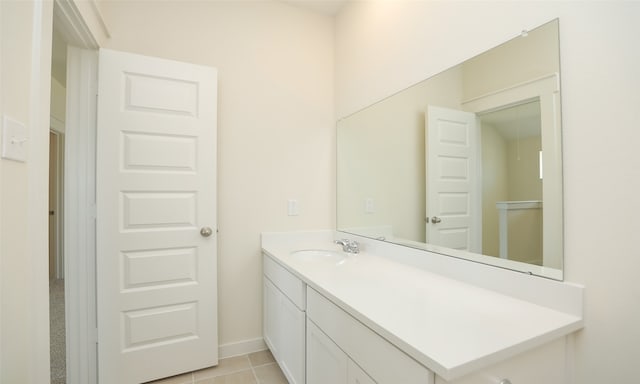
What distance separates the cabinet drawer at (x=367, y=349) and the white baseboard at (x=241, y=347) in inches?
42.1

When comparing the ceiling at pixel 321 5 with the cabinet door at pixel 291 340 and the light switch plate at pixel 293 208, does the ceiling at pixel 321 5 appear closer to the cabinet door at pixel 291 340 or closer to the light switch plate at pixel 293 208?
the light switch plate at pixel 293 208

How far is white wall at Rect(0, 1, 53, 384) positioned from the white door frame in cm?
73

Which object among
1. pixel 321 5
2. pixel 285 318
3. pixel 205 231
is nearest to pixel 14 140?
pixel 205 231

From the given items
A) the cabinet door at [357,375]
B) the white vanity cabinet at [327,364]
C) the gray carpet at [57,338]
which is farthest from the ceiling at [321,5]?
the gray carpet at [57,338]

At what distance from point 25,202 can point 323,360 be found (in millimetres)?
1210

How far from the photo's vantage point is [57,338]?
7.44 feet

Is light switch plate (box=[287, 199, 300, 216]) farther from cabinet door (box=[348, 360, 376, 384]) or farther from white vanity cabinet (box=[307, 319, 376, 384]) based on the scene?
cabinet door (box=[348, 360, 376, 384])

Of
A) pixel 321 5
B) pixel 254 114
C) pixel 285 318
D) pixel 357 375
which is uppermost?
pixel 321 5

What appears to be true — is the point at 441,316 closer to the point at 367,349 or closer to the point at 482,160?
the point at 367,349

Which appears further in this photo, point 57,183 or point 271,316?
point 57,183

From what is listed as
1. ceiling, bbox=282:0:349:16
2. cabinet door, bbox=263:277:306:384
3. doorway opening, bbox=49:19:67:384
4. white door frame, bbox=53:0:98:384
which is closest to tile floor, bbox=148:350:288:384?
cabinet door, bbox=263:277:306:384

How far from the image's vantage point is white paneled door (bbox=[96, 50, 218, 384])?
65.7 inches

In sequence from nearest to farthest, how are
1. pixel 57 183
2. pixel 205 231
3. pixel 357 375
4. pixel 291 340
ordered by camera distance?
pixel 357 375
pixel 291 340
pixel 205 231
pixel 57 183

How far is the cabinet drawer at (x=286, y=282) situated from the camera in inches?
56.3
